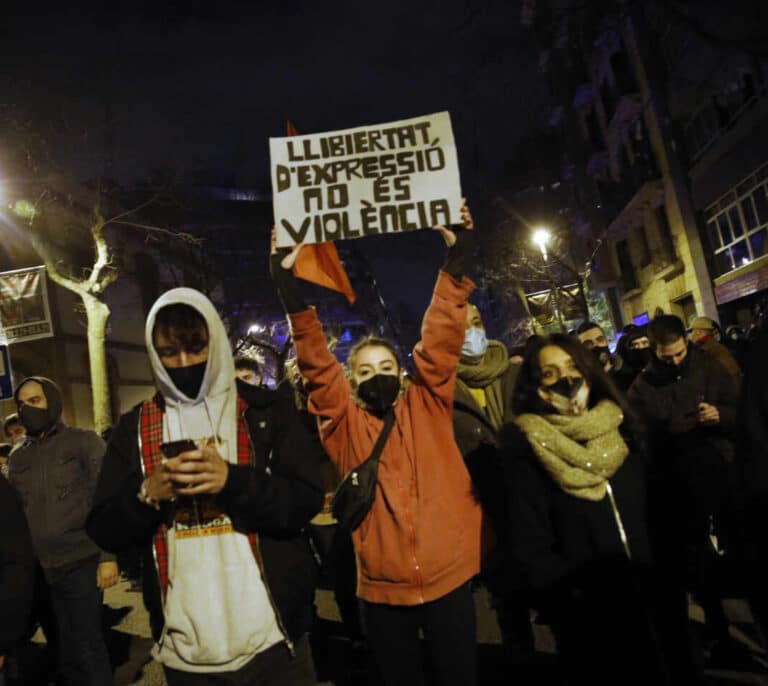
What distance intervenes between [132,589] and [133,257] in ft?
61.8

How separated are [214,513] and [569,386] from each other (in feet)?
5.97

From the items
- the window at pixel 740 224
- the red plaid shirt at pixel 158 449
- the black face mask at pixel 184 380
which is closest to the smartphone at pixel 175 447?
the red plaid shirt at pixel 158 449

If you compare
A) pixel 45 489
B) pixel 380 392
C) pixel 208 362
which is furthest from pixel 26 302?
pixel 208 362

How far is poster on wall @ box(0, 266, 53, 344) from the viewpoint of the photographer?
43.5 feet

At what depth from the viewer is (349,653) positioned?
4.64m

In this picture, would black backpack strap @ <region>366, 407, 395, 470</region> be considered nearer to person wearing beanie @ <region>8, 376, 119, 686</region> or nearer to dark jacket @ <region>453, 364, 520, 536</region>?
dark jacket @ <region>453, 364, 520, 536</region>

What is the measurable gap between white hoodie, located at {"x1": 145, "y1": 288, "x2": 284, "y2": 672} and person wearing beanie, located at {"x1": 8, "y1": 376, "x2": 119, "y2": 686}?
2.22m

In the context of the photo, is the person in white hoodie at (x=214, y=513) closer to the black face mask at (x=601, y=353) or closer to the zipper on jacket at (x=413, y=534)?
the zipper on jacket at (x=413, y=534)

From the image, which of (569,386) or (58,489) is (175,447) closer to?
(569,386)

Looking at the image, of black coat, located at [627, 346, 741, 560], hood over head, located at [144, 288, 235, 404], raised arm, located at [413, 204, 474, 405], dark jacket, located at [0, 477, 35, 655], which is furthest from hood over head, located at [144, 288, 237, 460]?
black coat, located at [627, 346, 741, 560]

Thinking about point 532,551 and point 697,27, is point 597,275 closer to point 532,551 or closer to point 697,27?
point 697,27

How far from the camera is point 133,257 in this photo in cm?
2397

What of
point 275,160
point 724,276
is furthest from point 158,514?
point 724,276

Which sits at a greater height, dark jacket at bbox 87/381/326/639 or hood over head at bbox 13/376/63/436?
hood over head at bbox 13/376/63/436
